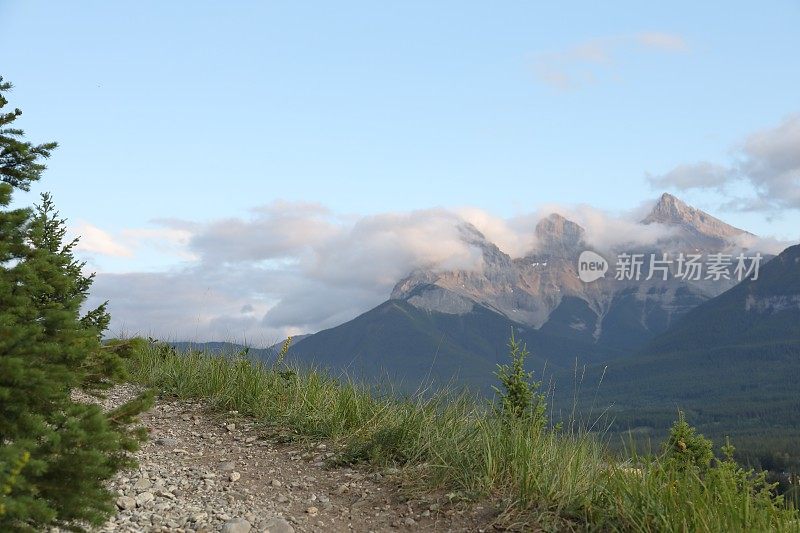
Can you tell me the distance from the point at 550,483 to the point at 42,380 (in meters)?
4.86

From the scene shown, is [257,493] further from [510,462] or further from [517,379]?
[517,379]

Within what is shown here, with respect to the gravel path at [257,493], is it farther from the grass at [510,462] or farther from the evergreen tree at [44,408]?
the evergreen tree at [44,408]

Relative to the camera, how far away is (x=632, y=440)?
758 cm

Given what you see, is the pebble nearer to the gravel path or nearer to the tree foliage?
the gravel path

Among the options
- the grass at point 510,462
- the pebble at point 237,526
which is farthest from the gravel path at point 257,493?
the grass at point 510,462

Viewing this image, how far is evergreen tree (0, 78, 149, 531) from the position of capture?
17.1 ft

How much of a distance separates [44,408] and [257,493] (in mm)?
3440

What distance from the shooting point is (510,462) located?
7859mm

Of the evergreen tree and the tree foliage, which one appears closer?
the evergreen tree

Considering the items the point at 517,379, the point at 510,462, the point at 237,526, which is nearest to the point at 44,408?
the point at 237,526

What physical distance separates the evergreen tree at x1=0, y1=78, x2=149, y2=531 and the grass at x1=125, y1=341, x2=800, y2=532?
135 cm

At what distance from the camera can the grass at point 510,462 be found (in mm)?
6531

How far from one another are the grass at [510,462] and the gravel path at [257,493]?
0.34 m

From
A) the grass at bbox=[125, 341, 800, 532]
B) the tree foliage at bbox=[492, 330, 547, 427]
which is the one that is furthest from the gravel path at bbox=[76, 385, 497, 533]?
the tree foliage at bbox=[492, 330, 547, 427]
